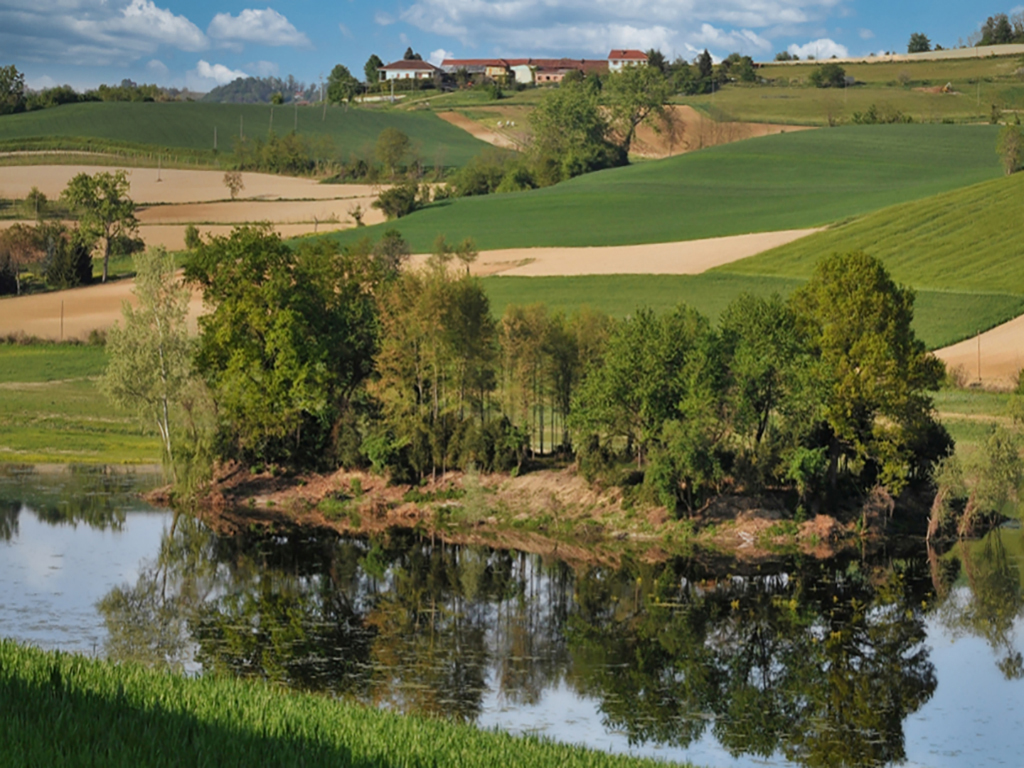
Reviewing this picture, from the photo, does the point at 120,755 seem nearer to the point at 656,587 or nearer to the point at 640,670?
the point at 640,670

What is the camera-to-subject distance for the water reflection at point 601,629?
93.5 ft

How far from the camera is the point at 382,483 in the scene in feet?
179

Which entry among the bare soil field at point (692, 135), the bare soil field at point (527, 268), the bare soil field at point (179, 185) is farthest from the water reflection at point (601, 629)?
the bare soil field at point (692, 135)

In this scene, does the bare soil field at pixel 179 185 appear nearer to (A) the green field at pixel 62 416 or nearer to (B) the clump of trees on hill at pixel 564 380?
(A) the green field at pixel 62 416

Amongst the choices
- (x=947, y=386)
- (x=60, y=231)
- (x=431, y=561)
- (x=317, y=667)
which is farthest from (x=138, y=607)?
(x=60, y=231)

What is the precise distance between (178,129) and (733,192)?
87.2 meters

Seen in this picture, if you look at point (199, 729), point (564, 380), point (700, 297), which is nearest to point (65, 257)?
point (700, 297)

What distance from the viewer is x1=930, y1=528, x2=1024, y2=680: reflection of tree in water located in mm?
34625

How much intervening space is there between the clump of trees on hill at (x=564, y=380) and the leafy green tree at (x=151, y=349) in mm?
1197

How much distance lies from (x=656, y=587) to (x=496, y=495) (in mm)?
12856

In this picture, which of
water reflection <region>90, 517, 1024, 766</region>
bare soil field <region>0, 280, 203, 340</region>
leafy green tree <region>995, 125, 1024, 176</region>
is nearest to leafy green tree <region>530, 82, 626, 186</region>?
leafy green tree <region>995, 125, 1024, 176</region>

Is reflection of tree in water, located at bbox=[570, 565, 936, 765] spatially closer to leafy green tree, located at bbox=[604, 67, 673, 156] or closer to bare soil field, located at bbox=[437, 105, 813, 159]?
leafy green tree, located at bbox=[604, 67, 673, 156]

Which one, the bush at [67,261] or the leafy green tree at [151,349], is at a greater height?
the bush at [67,261]

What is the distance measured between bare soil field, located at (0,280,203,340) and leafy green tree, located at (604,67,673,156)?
95.7 metres
